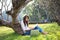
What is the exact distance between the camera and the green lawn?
1.90m

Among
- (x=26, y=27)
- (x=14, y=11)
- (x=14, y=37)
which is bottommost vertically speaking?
(x=14, y=37)

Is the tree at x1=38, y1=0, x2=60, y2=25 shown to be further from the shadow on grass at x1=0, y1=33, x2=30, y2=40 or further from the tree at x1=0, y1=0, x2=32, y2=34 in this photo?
the shadow on grass at x1=0, y1=33, x2=30, y2=40

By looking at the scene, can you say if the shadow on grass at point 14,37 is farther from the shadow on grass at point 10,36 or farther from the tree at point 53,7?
the tree at point 53,7

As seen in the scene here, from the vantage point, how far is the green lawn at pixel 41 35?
190cm

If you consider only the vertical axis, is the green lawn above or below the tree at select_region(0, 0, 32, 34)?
below

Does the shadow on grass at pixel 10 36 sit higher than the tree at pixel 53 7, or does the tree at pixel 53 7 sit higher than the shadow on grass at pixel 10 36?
the tree at pixel 53 7

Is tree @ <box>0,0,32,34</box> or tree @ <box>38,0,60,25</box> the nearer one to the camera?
tree @ <box>0,0,32,34</box>

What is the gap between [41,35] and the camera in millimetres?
1966

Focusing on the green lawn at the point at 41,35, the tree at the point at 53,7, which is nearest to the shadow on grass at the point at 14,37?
the green lawn at the point at 41,35

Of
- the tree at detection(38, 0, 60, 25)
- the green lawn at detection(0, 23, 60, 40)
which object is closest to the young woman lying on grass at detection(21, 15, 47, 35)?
the green lawn at detection(0, 23, 60, 40)

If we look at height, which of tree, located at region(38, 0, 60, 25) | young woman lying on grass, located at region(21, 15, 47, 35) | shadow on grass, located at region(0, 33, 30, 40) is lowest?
shadow on grass, located at region(0, 33, 30, 40)

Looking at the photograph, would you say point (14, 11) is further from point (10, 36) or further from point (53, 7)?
point (53, 7)

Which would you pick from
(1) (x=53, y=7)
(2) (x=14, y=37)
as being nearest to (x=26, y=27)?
(2) (x=14, y=37)

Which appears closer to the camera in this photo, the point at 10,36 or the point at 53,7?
the point at 10,36
